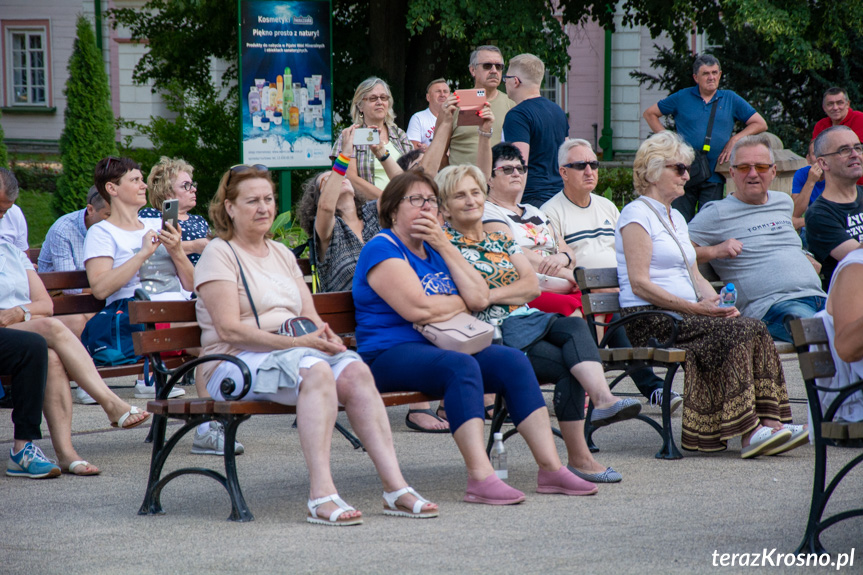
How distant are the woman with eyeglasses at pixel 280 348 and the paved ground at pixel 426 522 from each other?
166 mm

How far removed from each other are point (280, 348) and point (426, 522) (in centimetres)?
99

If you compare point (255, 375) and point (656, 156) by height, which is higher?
point (656, 156)

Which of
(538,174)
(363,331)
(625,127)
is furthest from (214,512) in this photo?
(625,127)

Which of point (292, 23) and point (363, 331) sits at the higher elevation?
point (292, 23)

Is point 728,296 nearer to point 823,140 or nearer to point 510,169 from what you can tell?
point 823,140

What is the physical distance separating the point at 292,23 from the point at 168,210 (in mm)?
5947

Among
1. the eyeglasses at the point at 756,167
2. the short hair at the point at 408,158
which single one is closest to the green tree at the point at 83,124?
the short hair at the point at 408,158

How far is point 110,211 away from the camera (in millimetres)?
7125

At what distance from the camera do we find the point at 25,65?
1250 inches

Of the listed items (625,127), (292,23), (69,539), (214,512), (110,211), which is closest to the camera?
(69,539)

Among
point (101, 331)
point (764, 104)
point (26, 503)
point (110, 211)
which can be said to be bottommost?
point (26, 503)

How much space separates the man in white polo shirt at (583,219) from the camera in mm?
7168

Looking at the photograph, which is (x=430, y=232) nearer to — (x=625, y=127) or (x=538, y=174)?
(x=538, y=174)

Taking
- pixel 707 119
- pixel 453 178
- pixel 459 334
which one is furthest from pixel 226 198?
pixel 707 119
